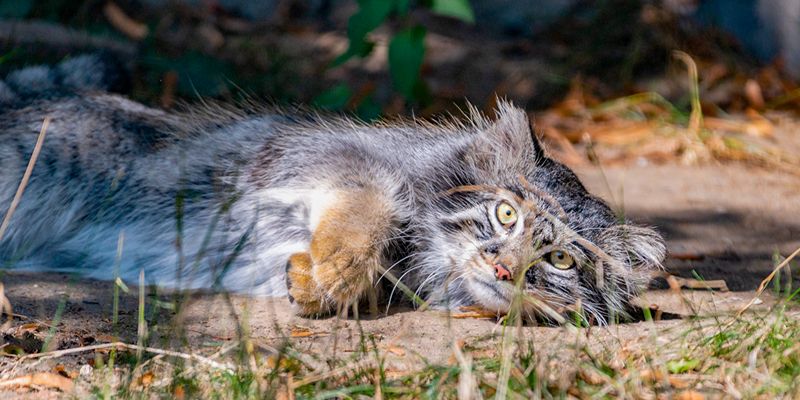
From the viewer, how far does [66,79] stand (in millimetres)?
4793

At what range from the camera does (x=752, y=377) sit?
8.77 feet

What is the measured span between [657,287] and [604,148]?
2.82 meters

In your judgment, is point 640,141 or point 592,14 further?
point 592,14

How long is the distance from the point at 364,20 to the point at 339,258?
216cm

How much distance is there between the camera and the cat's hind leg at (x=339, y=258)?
3.38 meters

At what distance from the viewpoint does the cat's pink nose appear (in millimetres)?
3354

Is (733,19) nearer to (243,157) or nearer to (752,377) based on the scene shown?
(243,157)

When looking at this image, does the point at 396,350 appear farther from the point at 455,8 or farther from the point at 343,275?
the point at 455,8

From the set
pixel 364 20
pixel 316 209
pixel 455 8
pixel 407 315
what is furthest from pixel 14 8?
pixel 407 315

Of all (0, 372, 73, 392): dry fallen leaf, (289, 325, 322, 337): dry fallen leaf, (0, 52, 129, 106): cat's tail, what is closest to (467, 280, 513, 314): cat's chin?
(289, 325, 322, 337): dry fallen leaf

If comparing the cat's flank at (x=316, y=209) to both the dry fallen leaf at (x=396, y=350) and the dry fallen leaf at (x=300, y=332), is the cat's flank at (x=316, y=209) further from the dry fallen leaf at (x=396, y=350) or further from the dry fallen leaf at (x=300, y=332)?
the dry fallen leaf at (x=396, y=350)

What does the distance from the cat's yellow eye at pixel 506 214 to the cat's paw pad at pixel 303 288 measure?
75cm

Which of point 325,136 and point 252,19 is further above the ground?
point 325,136

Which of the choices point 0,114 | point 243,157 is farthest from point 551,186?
point 0,114
